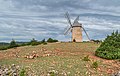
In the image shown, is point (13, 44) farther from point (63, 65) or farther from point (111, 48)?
point (63, 65)

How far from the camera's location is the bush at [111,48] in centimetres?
2662

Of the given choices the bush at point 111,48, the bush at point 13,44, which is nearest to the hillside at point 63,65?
the bush at point 111,48

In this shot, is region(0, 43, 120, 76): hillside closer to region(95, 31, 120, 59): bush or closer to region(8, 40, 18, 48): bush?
region(95, 31, 120, 59): bush

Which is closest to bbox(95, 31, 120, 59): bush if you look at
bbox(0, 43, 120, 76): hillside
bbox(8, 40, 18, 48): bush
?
bbox(0, 43, 120, 76): hillside

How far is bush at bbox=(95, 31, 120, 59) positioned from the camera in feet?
87.4

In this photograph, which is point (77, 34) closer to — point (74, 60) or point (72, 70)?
point (74, 60)

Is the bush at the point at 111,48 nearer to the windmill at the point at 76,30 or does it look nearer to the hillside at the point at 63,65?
the hillside at the point at 63,65

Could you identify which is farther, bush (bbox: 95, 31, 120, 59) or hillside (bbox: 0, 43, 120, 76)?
bush (bbox: 95, 31, 120, 59)

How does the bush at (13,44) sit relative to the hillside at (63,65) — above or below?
above

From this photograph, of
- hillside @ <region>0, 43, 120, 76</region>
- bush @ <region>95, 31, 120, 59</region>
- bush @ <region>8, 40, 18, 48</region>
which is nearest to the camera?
Answer: hillside @ <region>0, 43, 120, 76</region>

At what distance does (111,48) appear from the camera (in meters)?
26.9

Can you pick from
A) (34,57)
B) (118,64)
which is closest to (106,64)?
(118,64)

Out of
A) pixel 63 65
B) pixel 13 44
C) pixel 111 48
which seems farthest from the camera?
pixel 13 44

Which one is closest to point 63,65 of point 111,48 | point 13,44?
point 111,48
